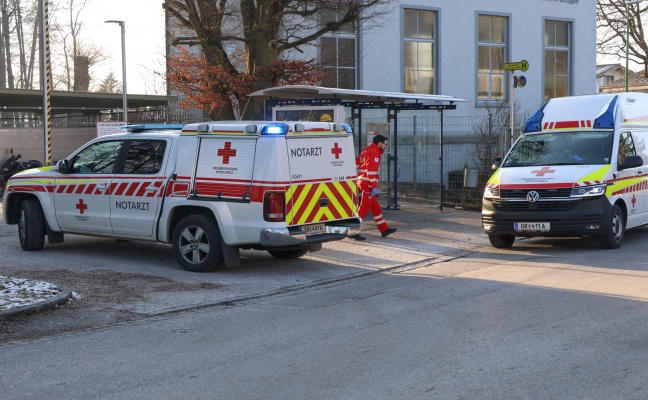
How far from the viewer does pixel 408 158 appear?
71.5 ft

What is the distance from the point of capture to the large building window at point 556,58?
115 feet

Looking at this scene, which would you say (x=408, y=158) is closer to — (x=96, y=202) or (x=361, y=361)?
(x=96, y=202)

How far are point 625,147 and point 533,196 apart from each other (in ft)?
7.05

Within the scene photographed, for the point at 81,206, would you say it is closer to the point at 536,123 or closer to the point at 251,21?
the point at 536,123

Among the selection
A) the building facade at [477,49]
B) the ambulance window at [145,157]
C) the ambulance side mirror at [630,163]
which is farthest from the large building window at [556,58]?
the ambulance window at [145,157]

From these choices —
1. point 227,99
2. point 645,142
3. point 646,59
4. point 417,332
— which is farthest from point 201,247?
point 646,59

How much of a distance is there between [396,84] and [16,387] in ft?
83.6

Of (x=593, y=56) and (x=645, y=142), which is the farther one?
(x=593, y=56)

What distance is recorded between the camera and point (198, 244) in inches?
442

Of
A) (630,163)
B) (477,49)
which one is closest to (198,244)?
(630,163)

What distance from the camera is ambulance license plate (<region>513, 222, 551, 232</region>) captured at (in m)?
12.8

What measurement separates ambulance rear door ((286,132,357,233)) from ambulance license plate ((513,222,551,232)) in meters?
2.73

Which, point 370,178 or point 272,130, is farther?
point 370,178

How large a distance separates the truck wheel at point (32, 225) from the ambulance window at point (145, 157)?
6.37ft
